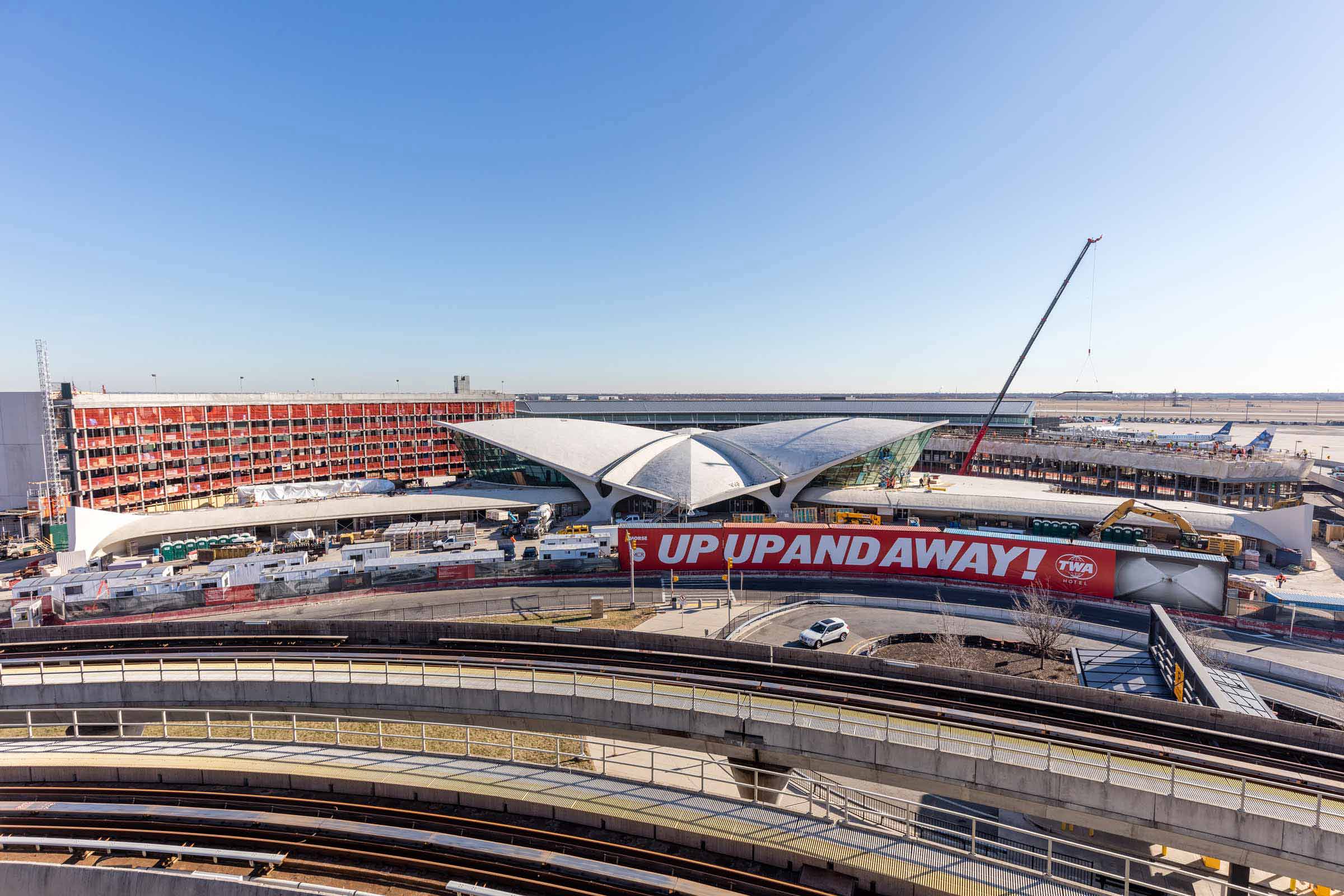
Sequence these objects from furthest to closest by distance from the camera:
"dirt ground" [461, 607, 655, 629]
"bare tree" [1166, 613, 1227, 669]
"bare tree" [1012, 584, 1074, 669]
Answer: "dirt ground" [461, 607, 655, 629]
"bare tree" [1012, 584, 1074, 669]
"bare tree" [1166, 613, 1227, 669]

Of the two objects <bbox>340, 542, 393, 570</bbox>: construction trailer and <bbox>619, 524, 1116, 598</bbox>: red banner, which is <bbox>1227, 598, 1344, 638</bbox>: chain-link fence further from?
<bbox>340, 542, 393, 570</bbox>: construction trailer

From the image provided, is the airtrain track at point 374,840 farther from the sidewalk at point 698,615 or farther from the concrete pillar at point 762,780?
the sidewalk at point 698,615

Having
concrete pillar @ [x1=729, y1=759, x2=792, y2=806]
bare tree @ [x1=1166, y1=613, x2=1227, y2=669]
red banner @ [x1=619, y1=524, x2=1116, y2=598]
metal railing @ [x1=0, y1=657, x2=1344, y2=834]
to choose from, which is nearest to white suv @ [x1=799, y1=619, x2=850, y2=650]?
red banner @ [x1=619, y1=524, x2=1116, y2=598]

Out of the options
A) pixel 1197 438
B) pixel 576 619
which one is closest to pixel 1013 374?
pixel 1197 438

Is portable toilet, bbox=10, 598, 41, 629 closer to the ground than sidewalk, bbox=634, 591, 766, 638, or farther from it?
farther from it

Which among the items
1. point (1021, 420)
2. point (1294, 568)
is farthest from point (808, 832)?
point (1021, 420)

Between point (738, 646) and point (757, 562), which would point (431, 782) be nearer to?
point (738, 646)

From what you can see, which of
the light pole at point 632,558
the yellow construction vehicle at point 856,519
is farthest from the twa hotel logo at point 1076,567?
the light pole at point 632,558
